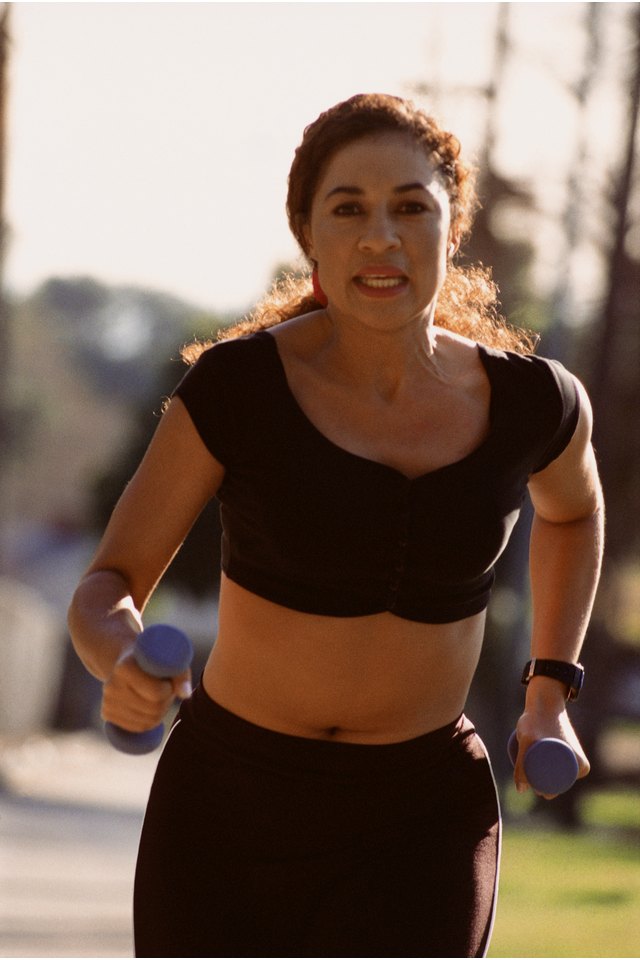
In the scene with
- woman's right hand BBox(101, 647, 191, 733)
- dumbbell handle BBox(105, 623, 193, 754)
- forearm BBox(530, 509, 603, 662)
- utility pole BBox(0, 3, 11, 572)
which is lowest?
woman's right hand BBox(101, 647, 191, 733)

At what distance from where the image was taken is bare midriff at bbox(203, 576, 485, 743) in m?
3.13

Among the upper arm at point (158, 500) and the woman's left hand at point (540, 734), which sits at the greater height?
the upper arm at point (158, 500)

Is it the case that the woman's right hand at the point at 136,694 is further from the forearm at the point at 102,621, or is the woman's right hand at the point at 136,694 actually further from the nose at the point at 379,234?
the nose at the point at 379,234

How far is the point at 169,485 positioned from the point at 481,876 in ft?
2.72

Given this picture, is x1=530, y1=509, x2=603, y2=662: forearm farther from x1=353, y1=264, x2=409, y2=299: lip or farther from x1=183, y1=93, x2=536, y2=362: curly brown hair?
x1=353, y1=264, x2=409, y2=299: lip

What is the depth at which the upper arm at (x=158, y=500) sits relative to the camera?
3.05 meters

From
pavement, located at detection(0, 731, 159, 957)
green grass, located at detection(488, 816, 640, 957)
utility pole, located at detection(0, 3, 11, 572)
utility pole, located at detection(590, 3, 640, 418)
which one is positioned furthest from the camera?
utility pole, located at detection(590, 3, 640, 418)

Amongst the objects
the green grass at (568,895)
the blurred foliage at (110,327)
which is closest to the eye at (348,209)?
the green grass at (568,895)

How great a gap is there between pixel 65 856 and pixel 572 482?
9.42 m

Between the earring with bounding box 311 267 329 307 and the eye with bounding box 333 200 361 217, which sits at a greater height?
the eye with bounding box 333 200 361 217

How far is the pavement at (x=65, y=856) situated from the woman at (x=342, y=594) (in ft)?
16.8

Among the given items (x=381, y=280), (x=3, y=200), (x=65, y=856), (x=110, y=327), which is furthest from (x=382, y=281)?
(x=110, y=327)

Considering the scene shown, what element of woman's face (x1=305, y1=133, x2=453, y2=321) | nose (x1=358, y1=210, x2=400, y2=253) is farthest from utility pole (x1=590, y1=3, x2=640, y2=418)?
nose (x1=358, y1=210, x2=400, y2=253)

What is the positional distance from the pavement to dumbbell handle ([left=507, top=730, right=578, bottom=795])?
528cm
